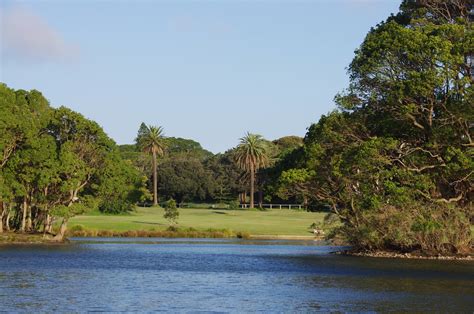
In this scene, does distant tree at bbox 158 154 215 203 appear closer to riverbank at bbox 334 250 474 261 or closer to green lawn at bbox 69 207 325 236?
green lawn at bbox 69 207 325 236

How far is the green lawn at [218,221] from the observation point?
124 m

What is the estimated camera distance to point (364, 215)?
234ft

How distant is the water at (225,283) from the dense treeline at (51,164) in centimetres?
1378

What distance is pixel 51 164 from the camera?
88500 mm

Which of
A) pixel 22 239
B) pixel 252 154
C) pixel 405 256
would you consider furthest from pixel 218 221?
pixel 405 256

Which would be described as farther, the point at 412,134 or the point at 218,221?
the point at 218,221

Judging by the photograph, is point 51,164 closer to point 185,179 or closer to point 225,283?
point 225,283

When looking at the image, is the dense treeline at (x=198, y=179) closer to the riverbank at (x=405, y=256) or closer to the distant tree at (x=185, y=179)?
the distant tree at (x=185, y=179)

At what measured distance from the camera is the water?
1518 inches

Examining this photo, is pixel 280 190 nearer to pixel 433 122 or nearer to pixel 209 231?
pixel 433 122

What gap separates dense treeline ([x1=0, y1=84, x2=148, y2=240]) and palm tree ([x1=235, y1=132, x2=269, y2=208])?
7218cm

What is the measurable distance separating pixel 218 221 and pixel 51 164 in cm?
A: 5389

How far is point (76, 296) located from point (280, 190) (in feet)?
129

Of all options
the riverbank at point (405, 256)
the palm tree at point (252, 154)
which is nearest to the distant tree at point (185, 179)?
the palm tree at point (252, 154)
